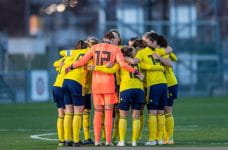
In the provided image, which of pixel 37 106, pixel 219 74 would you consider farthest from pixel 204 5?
pixel 37 106

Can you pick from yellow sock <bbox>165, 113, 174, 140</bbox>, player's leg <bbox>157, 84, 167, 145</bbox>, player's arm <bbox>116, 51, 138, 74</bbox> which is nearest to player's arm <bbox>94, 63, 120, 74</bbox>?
player's arm <bbox>116, 51, 138, 74</bbox>

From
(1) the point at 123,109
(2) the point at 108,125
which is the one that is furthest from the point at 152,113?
(2) the point at 108,125

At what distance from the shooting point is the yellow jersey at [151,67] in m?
20.8

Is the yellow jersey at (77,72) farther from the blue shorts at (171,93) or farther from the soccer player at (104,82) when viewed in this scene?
the blue shorts at (171,93)

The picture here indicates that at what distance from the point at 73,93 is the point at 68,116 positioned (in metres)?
→ 0.46

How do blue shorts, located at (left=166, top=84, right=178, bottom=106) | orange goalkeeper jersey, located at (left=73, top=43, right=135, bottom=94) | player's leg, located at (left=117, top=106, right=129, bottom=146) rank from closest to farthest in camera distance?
player's leg, located at (left=117, top=106, right=129, bottom=146)
orange goalkeeper jersey, located at (left=73, top=43, right=135, bottom=94)
blue shorts, located at (left=166, top=84, right=178, bottom=106)

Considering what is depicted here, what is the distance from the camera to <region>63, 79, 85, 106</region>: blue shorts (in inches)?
813

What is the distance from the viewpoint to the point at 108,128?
2038cm

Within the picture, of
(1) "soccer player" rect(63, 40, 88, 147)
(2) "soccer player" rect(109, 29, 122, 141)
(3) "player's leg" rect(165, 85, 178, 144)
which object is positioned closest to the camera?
(1) "soccer player" rect(63, 40, 88, 147)

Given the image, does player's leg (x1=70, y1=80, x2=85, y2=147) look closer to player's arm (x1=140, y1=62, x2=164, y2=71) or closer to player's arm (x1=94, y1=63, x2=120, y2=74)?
player's arm (x1=94, y1=63, x2=120, y2=74)

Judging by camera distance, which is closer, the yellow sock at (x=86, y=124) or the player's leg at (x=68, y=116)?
the player's leg at (x=68, y=116)

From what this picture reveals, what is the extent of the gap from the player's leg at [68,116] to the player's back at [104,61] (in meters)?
0.57

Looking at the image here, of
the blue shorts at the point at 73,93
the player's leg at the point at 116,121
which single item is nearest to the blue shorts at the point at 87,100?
the blue shorts at the point at 73,93

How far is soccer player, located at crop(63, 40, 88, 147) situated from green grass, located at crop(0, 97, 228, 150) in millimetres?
444
